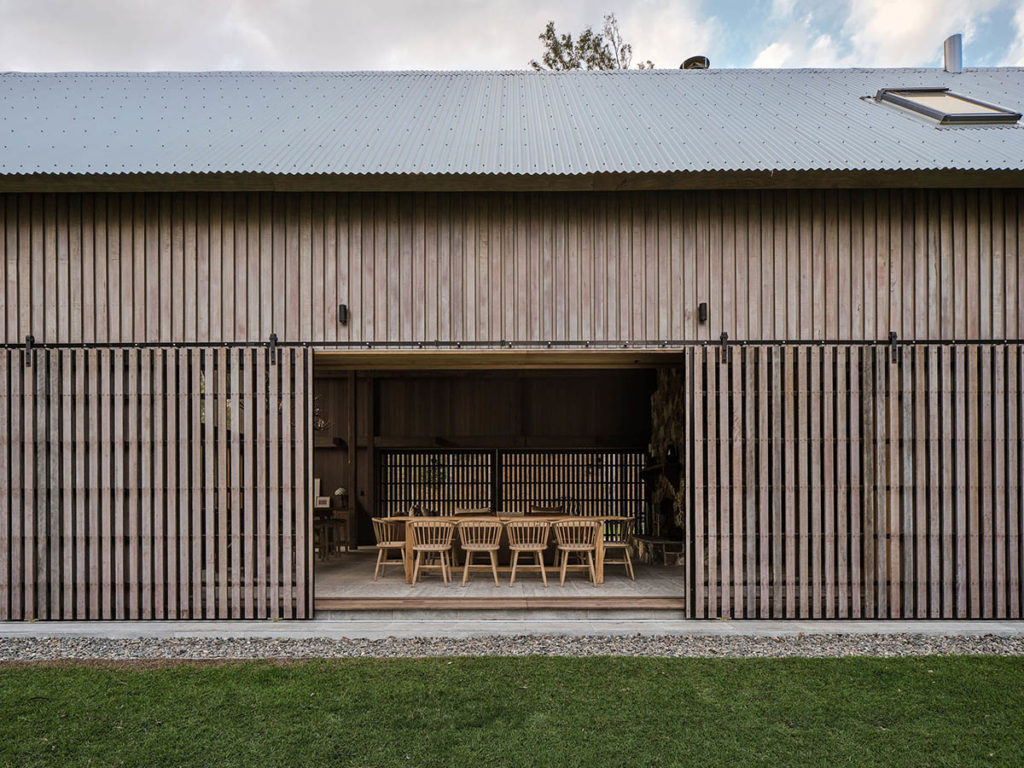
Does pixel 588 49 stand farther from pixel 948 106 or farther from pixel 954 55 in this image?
pixel 948 106

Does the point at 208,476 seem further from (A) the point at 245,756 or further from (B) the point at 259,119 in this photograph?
(B) the point at 259,119

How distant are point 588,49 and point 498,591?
17.5 m

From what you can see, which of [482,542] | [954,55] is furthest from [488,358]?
[954,55]

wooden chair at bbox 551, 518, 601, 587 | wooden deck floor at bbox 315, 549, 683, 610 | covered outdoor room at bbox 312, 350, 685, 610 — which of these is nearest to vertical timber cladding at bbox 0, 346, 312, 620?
wooden deck floor at bbox 315, 549, 683, 610

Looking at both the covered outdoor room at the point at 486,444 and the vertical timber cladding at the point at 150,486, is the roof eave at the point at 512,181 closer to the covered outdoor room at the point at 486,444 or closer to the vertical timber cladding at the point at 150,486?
the vertical timber cladding at the point at 150,486

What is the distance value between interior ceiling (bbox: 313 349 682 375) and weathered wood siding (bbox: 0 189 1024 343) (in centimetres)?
17

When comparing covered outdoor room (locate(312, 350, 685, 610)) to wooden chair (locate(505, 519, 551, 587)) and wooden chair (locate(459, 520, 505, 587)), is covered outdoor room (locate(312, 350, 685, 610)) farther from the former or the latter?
wooden chair (locate(459, 520, 505, 587))

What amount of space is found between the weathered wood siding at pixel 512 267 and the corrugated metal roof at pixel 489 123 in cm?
42

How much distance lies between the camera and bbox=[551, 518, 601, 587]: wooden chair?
7.69 m

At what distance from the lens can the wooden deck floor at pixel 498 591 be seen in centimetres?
683

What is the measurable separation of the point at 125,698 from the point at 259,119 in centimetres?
614

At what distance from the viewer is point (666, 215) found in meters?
6.72

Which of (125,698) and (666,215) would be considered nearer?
(125,698)

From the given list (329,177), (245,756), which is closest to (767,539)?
(245,756)
